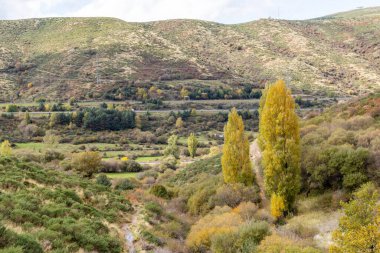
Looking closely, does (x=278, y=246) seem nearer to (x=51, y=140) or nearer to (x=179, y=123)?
(x=51, y=140)

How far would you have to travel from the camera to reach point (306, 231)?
21297 millimetres

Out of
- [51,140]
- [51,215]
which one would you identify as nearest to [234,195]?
[51,215]

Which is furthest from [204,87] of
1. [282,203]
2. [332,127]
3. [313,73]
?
[282,203]

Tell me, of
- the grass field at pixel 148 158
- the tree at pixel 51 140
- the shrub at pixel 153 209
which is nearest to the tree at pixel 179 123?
the grass field at pixel 148 158

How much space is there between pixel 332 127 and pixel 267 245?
2092 centimetres

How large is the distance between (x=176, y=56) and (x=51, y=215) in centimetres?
12480

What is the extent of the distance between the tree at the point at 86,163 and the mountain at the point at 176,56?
56.7 m

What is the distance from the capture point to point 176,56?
453 feet

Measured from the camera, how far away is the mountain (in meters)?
115

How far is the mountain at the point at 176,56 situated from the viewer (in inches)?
4515

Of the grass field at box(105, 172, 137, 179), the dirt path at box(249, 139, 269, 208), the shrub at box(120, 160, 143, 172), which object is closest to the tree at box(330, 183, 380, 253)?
the dirt path at box(249, 139, 269, 208)

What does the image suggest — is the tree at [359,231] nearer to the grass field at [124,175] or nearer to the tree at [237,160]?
the tree at [237,160]

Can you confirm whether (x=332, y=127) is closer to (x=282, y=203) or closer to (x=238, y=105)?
(x=282, y=203)

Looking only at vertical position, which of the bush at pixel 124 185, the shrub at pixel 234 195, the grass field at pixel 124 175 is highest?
the shrub at pixel 234 195
